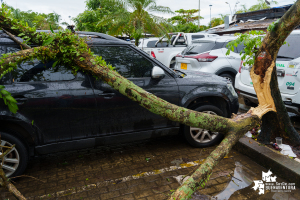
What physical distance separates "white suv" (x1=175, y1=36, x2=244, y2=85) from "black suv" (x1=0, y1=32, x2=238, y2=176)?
10.9ft

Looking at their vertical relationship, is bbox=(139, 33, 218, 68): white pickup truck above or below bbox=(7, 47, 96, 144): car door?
above

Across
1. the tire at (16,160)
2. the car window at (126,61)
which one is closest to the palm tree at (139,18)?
the car window at (126,61)

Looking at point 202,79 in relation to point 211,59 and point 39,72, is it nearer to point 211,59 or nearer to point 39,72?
point 39,72

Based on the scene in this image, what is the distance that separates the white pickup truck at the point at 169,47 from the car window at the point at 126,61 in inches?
265

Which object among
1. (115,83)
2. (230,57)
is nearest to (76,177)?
(115,83)

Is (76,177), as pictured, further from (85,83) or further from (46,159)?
(85,83)

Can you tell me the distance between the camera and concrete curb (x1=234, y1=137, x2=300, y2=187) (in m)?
3.20

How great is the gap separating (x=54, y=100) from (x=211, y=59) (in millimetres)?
5263

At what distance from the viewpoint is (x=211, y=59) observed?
292 inches

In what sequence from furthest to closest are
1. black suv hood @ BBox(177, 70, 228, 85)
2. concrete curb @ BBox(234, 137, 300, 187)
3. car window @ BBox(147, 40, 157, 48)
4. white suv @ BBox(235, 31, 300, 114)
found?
car window @ BBox(147, 40, 157, 48), white suv @ BBox(235, 31, 300, 114), black suv hood @ BBox(177, 70, 228, 85), concrete curb @ BBox(234, 137, 300, 187)

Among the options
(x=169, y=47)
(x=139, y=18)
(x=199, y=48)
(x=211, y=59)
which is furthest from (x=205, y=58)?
(x=139, y=18)

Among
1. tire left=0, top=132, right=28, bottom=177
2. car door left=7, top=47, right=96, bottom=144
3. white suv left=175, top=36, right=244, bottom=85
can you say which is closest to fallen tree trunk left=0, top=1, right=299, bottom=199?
car door left=7, top=47, right=96, bottom=144

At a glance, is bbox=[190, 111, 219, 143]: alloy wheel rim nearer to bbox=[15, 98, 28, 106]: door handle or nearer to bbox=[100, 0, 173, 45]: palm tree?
bbox=[15, 98, 28, 106]: door handle

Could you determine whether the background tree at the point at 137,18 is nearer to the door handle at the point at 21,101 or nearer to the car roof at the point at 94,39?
the car roof at the point at 94,39
